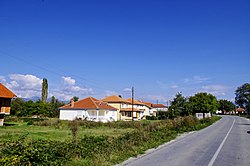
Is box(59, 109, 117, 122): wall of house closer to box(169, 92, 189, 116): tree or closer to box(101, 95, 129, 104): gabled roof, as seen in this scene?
box(101, 95, 129, 104): gabled roof

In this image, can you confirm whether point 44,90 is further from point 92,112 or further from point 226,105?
point 226,105

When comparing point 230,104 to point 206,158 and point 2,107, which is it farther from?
point 206,158

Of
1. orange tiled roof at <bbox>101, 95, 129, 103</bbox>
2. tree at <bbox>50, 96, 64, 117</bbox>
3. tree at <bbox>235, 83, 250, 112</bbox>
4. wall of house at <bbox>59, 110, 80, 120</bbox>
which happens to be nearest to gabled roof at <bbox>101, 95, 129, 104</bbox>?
orange tiled roof at <bbox>101, 95, 129, 103</bbox>

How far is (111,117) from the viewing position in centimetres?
5528

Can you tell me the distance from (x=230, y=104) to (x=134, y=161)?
5685 inches

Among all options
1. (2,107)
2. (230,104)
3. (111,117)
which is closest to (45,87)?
(111,117)

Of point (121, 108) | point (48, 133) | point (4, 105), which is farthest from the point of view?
point (121, 108)

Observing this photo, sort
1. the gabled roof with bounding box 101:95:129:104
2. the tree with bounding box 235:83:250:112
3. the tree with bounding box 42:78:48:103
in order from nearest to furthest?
the gabled roof with bounding box 101:95:129:104 → the tree with bounding box 42:78:48:103 → the tree with bounding box 235:83:250:112

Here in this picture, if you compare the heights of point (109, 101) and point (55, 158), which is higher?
point (109, 101)

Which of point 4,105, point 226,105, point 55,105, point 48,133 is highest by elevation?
point 226,105

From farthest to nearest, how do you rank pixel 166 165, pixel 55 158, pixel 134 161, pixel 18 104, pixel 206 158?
pixel 18 104
pixel 206 158
pixel 134 161
pixel 166 165
pixel 55 158

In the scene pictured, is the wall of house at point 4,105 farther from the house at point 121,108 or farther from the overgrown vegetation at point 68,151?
the house at point 121,108

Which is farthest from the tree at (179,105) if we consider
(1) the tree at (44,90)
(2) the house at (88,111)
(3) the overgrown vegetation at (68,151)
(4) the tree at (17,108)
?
(1) the tree at (44,90)

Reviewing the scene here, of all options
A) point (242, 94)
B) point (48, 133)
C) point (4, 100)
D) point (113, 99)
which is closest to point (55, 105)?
point (113, 99)
